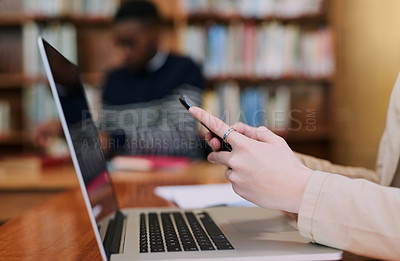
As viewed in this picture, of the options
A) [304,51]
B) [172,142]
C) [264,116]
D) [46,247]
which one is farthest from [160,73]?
[46,247]

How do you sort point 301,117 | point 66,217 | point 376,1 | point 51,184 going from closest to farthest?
point 66,217
point 51,184
point 376,1
point 301,117

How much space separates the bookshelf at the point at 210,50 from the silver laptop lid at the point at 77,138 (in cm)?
181

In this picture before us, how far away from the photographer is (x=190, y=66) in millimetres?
2242

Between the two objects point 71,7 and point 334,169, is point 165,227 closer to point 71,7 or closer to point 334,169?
point 334,169

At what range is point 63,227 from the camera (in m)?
0.74

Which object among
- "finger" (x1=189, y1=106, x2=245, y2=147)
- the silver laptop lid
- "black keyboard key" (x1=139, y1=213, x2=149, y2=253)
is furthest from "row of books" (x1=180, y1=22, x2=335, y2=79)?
"finger" (x1=189, y1=106, x2=245, y2=147)

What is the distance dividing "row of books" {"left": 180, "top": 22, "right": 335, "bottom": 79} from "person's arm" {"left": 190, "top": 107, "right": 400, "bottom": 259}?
2043mm

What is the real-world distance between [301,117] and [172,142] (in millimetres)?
1136

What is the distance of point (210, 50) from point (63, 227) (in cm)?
194

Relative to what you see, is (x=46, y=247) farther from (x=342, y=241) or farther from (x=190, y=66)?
(x=190, y=66)

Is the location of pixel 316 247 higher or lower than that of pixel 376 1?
lower

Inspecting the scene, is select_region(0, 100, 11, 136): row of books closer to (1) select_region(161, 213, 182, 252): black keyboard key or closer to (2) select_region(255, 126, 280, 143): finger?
(1) select_region(161, 213, 182, 252): black keyboard key

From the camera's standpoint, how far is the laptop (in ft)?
1.67

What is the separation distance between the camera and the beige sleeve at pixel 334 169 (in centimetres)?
76
